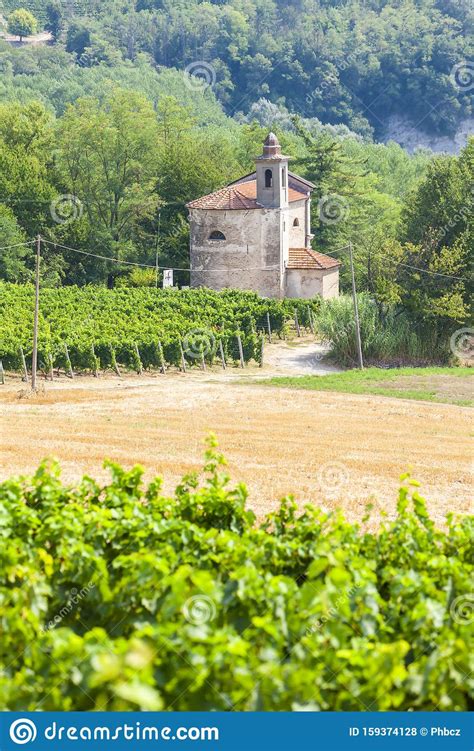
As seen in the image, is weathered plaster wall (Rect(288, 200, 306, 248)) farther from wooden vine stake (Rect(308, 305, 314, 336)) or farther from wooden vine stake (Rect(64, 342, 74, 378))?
wooden vine stake (Rect(64, 342, 74, 378))

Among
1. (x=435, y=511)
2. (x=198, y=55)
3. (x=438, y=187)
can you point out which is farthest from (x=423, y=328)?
(x=198, y=55)

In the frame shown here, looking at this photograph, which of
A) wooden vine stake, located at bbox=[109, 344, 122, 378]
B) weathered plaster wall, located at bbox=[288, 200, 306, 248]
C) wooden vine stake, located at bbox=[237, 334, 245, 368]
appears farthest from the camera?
weathered plaster wall, located at bbox=[288, 200, 306, 248]

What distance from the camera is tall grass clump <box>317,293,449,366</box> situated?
141ft

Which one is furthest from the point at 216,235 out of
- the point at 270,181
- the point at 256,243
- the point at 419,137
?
the point at 419,137

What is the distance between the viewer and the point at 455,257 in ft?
146

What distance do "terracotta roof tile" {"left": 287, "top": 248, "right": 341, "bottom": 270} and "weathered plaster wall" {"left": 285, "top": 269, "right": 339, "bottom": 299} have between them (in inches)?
8.3

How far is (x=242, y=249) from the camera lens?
53812mm

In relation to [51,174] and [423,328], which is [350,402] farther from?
[51,174]

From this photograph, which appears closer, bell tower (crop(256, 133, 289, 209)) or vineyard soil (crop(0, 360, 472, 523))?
vineyard soil (crop(0, 360, 472, 523))

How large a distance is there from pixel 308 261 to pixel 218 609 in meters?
46.7

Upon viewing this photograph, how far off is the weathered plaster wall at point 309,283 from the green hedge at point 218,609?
42737 millimetres

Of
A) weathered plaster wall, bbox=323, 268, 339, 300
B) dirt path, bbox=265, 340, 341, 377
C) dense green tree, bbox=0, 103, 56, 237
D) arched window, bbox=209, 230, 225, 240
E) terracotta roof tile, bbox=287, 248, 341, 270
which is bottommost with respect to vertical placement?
dirt path, bbox=265, 340, 341, 377

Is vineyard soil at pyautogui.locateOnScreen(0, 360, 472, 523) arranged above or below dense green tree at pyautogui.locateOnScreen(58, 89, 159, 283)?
below

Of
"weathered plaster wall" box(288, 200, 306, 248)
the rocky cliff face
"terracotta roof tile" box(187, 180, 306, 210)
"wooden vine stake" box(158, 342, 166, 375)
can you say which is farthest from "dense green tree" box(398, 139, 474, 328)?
the rocky cliff face
